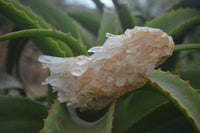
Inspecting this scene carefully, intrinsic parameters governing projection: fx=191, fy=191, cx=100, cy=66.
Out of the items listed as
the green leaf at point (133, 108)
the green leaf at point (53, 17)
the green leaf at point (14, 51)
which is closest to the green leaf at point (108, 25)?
the green leaf at point (53, 17)

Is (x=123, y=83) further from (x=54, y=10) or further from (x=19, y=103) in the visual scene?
(x=54, y=10)

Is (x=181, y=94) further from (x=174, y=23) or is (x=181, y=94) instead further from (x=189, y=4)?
(x=189, y=4)

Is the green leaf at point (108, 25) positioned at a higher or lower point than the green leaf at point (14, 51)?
lower

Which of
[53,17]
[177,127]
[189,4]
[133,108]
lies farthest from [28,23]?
[189,4]

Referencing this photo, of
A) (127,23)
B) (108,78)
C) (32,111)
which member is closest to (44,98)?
(32,111)

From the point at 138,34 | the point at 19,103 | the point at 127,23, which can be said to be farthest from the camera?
the point at 127,23

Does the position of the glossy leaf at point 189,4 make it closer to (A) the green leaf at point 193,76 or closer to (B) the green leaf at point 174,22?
(B) the green leaf at point 174,22
